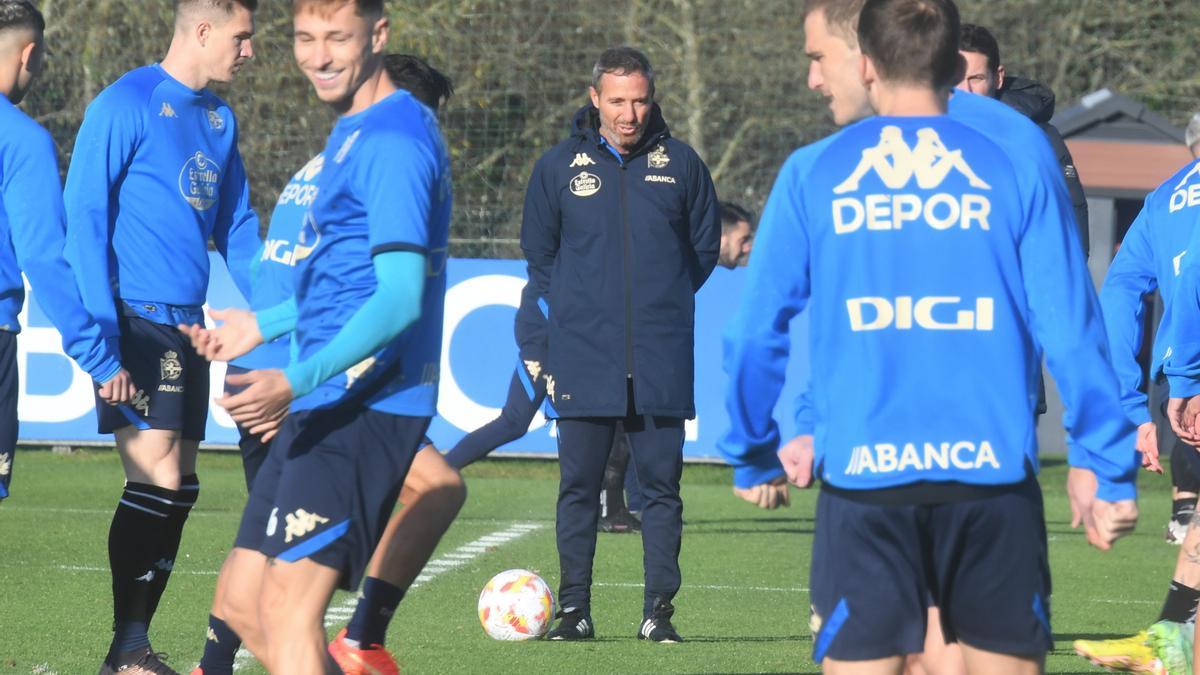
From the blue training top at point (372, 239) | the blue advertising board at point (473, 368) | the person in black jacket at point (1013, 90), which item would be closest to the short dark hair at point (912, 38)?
the blue training top at point (372, 239)

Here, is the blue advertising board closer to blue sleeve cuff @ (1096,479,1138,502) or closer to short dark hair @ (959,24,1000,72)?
short dark hair @ (959,24,1000,72)

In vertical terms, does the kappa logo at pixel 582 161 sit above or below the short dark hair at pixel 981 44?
below

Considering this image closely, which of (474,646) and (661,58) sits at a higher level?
(661,58)

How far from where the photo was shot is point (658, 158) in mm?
7449

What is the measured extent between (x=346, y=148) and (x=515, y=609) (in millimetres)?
3085

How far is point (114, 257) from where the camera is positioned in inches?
228

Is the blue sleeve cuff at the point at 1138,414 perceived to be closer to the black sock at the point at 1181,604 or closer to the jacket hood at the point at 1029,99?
the black sock at the point at 1181,604

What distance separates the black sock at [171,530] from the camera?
5.91 meters

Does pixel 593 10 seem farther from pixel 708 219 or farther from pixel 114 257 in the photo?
pixel 114 257

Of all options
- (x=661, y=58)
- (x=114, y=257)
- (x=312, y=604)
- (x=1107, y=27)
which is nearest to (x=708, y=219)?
(x=114, y=257)

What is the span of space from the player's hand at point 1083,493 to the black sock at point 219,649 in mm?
2450

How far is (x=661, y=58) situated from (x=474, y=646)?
11797mm

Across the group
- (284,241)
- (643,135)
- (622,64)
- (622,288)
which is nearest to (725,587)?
(622,288)

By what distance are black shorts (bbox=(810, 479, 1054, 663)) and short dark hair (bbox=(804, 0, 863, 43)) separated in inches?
41.2
